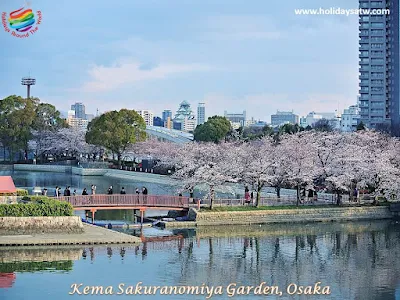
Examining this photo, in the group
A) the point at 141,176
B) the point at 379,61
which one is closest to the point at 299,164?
the point at 141,176

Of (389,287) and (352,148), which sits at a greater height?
(352,148)

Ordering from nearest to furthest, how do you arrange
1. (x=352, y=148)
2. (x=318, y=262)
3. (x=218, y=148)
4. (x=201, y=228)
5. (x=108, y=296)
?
(x=108, y=296), (x=318, y=262), (x=201, y=228), (x=352, y=148), (x=218, y=148)

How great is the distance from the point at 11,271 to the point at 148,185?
40.2 m

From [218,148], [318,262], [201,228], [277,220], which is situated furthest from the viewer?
[218,148]

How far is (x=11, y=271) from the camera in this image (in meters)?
25.7

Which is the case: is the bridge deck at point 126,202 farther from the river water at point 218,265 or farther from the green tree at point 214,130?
the green tree at point 214,130

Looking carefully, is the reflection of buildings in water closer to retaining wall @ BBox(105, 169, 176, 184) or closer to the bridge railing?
the bridge railing

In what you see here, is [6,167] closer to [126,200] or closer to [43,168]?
Answer: [43,168]

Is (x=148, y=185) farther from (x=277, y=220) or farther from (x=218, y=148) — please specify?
(x=277, y=220)

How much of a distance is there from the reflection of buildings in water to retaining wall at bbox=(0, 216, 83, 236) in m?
6.27

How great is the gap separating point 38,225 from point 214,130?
5117 centimetres

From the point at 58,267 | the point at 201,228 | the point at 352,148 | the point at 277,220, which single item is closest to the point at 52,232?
the point at 58,267

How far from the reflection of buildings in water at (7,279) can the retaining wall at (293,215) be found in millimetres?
14854

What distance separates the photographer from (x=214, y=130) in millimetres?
81750
